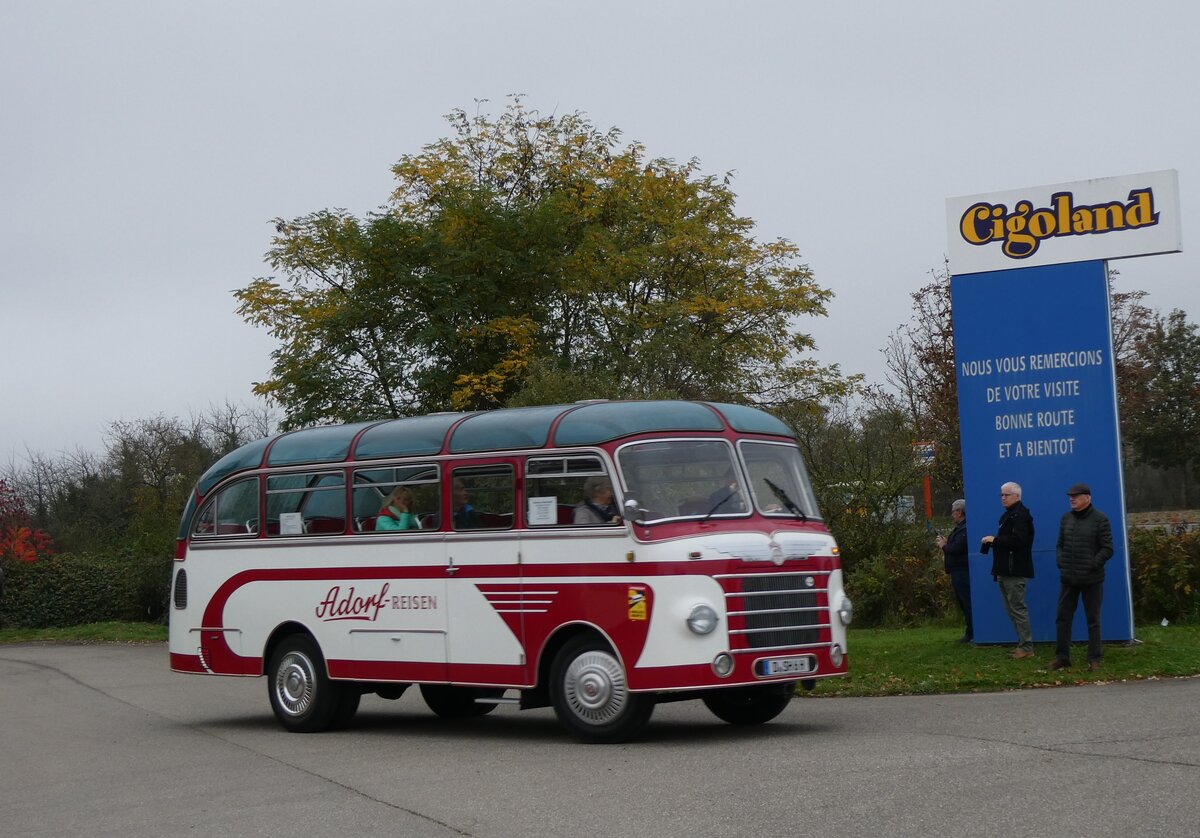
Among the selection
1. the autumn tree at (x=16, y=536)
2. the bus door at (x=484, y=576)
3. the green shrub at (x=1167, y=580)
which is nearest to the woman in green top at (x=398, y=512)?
the bus door at (x=484, y=576)

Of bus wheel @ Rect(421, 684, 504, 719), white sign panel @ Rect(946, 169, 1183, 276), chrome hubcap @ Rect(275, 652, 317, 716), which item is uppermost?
white sign panel @ Rect(946, 169, 1183, 276)

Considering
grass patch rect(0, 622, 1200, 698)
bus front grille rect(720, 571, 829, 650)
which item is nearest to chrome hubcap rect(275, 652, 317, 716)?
bus front grille rect(720, 571, 829, 650)

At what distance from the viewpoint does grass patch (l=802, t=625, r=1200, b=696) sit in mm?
15758

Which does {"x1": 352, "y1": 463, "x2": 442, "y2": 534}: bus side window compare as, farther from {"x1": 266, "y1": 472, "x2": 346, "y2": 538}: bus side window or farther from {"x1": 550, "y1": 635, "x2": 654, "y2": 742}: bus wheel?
{"x1": 550, "y1": 635, "x2": 654, "y2": 742}: bus wheel

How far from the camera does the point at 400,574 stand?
1448 centimetres

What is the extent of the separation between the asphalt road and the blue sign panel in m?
2.55

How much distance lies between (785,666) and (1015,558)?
512 cm

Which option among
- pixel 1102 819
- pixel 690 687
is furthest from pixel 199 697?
pixel 1102 819

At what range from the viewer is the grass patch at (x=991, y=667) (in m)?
15.8

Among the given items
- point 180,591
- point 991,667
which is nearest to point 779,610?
point 991,667

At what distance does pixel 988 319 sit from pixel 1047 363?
2.94ft

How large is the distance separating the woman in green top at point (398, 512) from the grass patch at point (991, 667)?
16.9 feet

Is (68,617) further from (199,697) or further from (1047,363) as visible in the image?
(1047,363)

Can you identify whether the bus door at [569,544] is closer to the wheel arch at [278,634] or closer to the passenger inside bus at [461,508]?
the passenger inside bus at [461,508]
